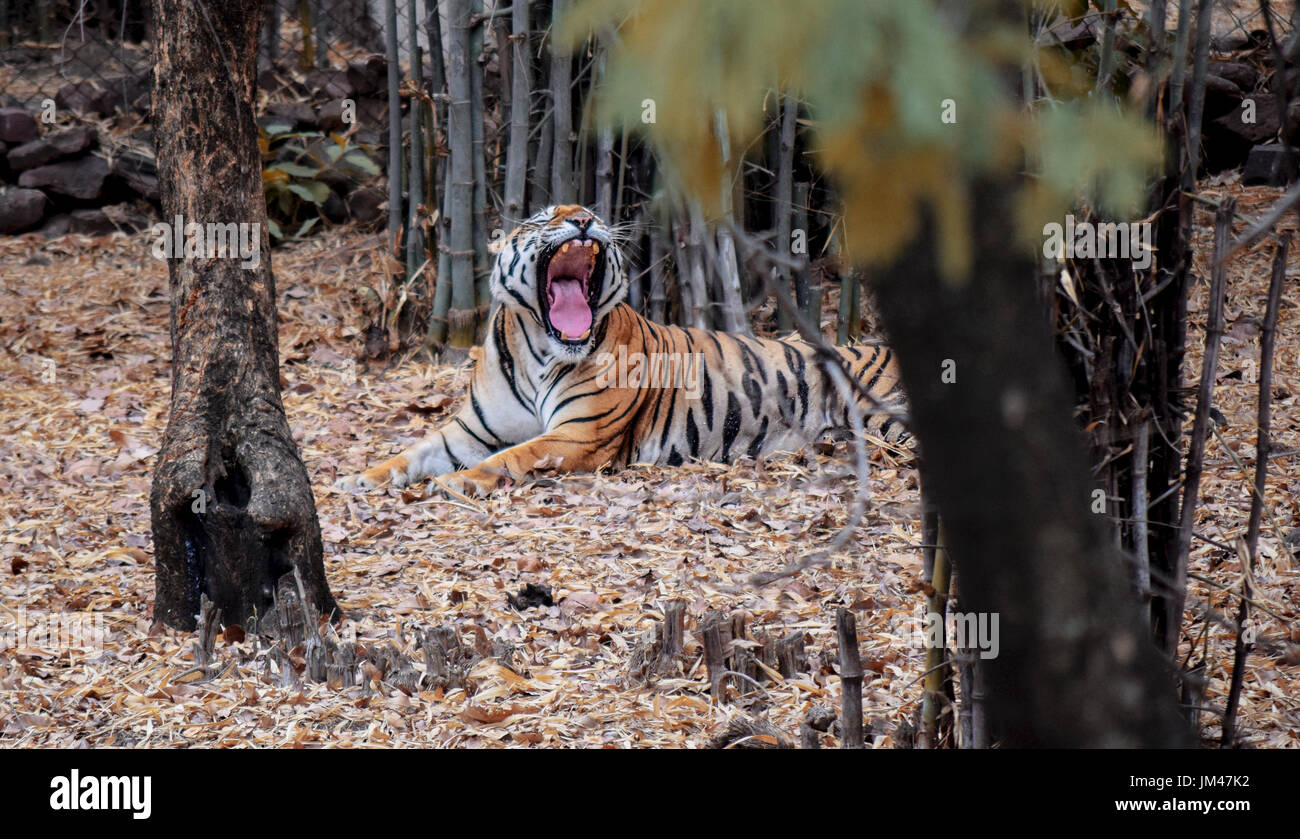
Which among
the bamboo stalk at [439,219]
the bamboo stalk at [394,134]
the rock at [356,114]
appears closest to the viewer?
the bamboo stalk at [439,219]

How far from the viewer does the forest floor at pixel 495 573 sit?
2.87 metres

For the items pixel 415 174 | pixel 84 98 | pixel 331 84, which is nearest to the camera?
pixel 415 174

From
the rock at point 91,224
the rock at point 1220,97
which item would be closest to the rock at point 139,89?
the rock at point 91,224

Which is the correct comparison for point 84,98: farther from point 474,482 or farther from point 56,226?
point 474,482

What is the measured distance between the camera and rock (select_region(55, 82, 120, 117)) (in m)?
8.80

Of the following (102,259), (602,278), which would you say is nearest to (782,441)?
(602,278)

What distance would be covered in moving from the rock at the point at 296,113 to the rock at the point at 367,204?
873mm

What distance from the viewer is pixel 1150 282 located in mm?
2242

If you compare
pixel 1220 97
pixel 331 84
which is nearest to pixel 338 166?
pixel 331 84

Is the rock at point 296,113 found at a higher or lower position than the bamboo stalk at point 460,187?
higher

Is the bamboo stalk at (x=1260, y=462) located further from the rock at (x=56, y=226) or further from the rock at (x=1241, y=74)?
the rock at (x=56, y=226)

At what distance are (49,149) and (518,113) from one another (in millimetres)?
4042

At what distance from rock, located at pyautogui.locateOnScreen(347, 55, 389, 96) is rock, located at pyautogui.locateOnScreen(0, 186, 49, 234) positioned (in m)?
2.39

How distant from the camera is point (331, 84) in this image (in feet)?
30.4
